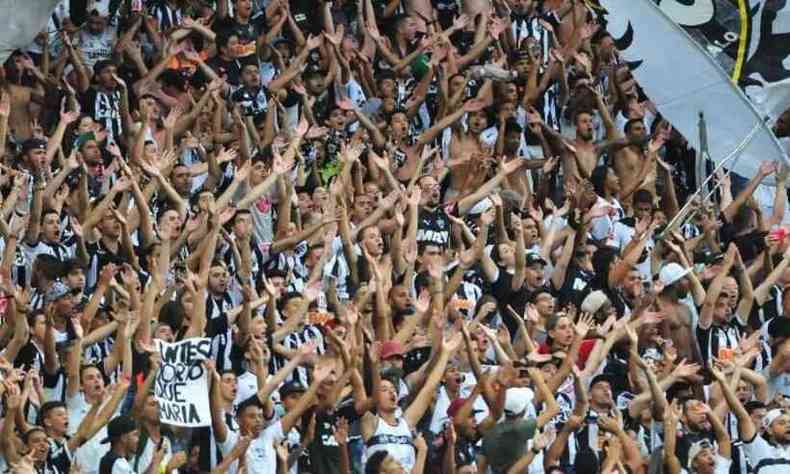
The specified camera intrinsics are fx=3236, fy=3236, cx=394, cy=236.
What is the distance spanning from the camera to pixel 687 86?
1988 cm

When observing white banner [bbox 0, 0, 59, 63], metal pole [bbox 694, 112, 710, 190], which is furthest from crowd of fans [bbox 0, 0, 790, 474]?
metal pole [bbox 694, 112, 710, 190]

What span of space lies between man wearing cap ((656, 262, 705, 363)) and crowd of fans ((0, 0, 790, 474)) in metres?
0.02

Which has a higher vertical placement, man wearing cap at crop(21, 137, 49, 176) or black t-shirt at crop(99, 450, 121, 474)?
man wearing cap at crop(21, 137, 49, 176)

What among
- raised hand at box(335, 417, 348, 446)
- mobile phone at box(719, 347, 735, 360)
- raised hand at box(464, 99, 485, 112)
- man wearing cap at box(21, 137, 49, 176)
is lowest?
mobile phone at box(719, 347, 735, 360)

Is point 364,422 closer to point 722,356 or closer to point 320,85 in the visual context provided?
point 722,356

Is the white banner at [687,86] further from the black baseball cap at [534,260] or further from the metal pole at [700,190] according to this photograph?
the black baseball cap at [534,260]

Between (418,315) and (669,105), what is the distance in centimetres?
245

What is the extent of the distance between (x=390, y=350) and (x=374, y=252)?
137 centimetres

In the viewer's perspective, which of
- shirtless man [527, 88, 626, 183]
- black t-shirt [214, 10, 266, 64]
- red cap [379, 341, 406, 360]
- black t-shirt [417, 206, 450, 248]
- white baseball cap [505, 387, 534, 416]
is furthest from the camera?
black t-shirt [214, 10, 266, 64]

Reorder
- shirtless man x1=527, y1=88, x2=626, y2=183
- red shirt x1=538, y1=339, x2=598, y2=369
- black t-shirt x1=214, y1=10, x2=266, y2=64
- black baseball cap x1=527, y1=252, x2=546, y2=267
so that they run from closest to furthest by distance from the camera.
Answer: red shirt x1=538, y1=339, x2=598, y2=369 → black baseball cap x1=527, y1=252, x2=546, y2=267 → shirtless man x1=527, y1=88, x2=626, y2=183 → black t-shirt x1=214, y1=10, x2=266, y2=64

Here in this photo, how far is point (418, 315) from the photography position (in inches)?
734

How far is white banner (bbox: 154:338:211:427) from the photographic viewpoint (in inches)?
680

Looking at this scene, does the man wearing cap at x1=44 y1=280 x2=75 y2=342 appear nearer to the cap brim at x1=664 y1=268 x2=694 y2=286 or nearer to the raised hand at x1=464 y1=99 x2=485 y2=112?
the cap brim at x1=664 y1=268 x2=694 y2=286

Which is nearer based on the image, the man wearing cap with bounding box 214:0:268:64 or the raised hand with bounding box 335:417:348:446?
the raised hand with bounding box 335:417:348:446
